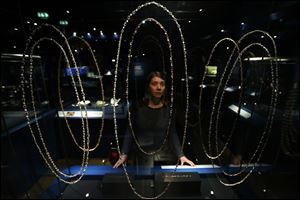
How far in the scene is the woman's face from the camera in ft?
3.67

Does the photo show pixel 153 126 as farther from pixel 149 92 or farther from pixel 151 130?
pixel 149 92

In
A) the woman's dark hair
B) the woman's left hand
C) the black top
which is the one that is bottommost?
the woman's left hand

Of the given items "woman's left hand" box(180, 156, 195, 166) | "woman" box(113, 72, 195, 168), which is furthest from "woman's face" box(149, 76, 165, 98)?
"woman's left hand" box(180, 156, 195, 166)

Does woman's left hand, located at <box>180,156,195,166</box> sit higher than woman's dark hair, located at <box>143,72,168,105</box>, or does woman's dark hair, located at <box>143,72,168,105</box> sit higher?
woman's dark hair, located at <box>143,72,168,105</box>

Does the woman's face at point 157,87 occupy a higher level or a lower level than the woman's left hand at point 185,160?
higher

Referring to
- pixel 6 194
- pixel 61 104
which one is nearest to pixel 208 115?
pixel 61 104

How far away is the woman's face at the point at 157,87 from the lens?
112cm

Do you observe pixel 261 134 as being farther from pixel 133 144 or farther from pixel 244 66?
pixel 133 144

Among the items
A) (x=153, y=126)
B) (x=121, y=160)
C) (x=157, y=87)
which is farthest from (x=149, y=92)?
(x=121, y=160)

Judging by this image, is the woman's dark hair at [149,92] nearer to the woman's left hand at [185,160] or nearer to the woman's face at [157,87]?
the woman's face at [157,87]

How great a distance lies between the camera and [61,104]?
1.17 metres

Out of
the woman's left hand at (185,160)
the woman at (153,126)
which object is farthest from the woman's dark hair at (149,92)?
the woman's left hand at (185,160)

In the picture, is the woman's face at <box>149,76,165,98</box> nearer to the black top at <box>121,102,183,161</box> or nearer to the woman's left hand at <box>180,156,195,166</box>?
the black top at <box>121,102,183,161</box>

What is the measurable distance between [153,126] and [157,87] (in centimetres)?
25
